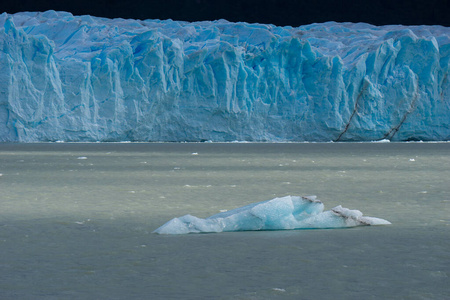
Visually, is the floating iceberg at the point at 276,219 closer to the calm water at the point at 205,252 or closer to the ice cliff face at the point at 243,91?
the calm water at the point at 205,252

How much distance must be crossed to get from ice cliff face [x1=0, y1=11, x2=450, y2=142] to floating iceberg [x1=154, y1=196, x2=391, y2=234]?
26.9m

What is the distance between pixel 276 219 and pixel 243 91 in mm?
27472

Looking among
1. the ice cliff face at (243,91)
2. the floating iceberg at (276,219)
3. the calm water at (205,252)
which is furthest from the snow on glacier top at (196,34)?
the floating iceberg at (276,219)

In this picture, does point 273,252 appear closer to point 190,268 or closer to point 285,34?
point 190,268

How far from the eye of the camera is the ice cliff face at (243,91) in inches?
1259

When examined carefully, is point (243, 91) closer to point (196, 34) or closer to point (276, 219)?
point (196, 34)

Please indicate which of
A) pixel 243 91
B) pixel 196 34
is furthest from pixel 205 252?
pixel 196 34

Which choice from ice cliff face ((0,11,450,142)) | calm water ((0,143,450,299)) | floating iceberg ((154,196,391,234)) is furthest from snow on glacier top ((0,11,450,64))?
floating iceberg ((154,196,391,234))

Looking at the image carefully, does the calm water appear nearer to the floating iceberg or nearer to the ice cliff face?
the floating iceberg

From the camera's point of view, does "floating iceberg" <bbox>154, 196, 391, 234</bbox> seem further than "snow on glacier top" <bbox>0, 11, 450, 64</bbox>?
No

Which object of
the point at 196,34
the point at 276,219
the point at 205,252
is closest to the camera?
the point at 205,252

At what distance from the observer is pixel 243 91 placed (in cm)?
3275

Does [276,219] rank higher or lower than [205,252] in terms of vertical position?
lower

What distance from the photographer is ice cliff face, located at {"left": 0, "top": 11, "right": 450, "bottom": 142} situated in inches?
1259
